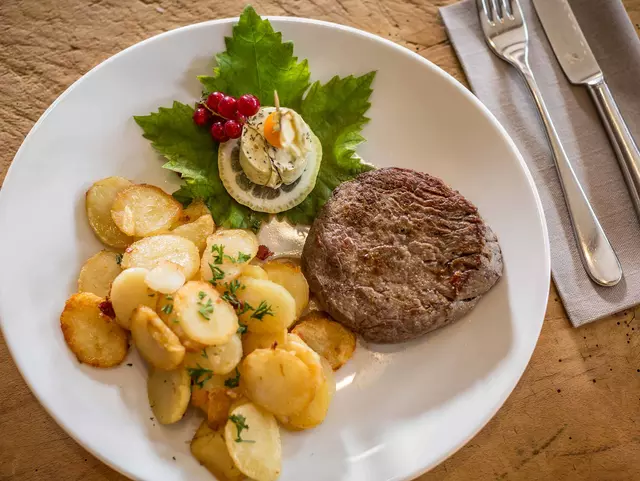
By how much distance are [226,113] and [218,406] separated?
1.47 metres

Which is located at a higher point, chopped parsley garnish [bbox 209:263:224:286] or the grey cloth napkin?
the grey cloth napkin

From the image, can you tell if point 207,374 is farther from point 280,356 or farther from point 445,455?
point 445,455

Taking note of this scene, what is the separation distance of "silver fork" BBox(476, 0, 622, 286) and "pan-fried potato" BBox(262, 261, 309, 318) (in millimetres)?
1592

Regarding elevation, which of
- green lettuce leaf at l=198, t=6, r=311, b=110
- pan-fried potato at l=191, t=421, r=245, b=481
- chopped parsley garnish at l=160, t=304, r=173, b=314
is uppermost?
green lettuce leaf at l=198, t=6, r=311, b=110

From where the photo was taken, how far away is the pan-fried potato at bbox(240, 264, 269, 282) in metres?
2.69

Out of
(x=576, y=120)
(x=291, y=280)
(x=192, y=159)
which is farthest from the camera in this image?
(x=576, y=120)

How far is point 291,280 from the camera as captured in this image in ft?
9.26

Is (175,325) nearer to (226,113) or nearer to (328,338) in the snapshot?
(328,338)

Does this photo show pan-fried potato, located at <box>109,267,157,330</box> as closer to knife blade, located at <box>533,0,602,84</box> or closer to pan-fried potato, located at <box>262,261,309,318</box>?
pan-fried potato, located at <box>262,261,309,318</box>

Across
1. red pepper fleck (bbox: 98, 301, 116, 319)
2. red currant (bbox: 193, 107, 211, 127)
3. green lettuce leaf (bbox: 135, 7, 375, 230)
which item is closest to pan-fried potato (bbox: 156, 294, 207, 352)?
red pepper fleck (bbox: 98, 301, 116, 319)

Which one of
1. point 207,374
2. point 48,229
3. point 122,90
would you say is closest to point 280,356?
point 207,374

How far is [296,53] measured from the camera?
3244 millimetres

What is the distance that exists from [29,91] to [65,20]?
502 mm

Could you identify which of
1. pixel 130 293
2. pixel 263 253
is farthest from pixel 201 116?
pixel 130 293
